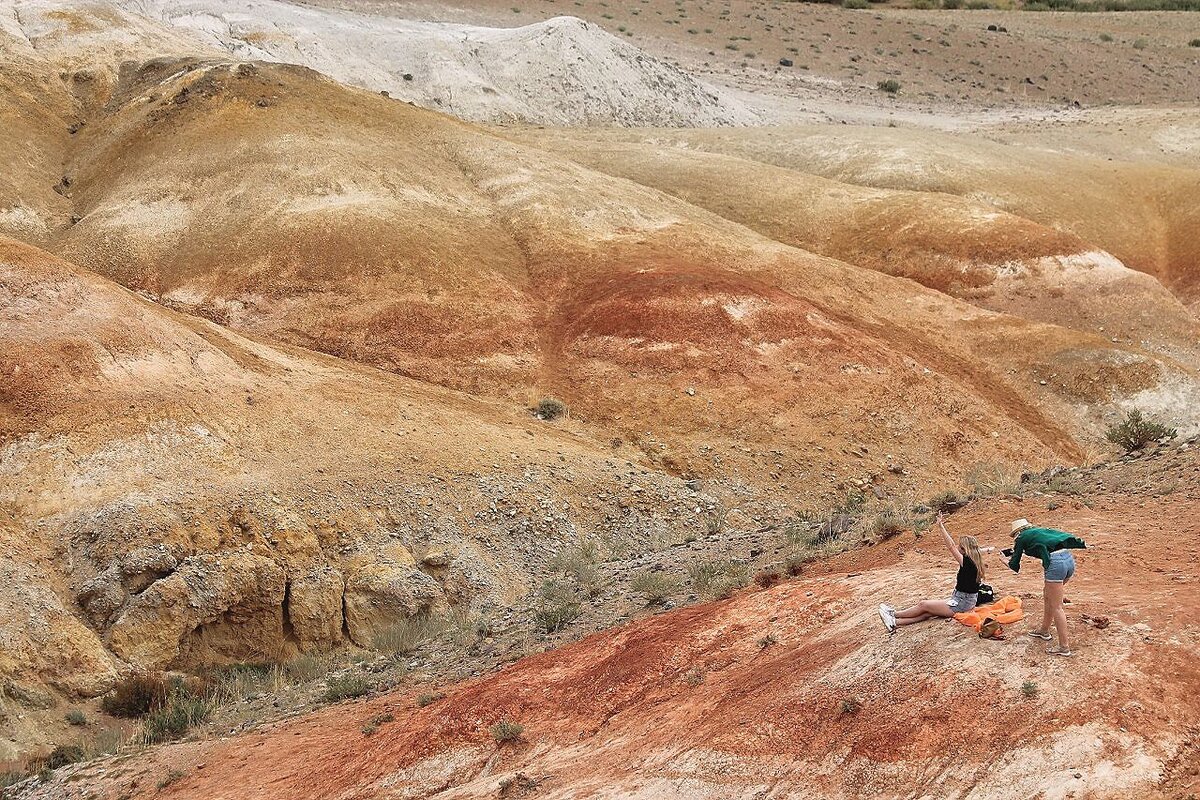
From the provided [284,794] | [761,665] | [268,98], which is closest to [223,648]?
[284,794]

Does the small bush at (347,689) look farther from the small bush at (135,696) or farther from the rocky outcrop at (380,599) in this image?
the small bush at (135,696)

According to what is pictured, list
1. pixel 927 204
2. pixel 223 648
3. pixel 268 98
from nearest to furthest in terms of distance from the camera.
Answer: pixel 223 648 < pixel 268 98 < pixel 927 204

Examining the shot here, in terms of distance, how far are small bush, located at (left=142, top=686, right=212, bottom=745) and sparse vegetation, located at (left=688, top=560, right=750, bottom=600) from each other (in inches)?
293

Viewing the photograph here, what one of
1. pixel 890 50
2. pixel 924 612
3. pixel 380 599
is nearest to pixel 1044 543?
pixel 924 612

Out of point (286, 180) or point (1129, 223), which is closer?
point (286, 180)

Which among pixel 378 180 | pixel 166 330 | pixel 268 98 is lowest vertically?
pixel 166 330

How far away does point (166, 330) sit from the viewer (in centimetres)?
2284

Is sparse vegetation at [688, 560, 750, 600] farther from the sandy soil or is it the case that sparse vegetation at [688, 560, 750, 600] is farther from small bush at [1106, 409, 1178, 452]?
the sandy soil

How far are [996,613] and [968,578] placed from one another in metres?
0.47

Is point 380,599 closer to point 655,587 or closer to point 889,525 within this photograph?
point 655,587

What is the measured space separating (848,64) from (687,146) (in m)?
35.7

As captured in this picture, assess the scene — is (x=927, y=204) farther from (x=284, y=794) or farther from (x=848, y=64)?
(x=848, y=64)

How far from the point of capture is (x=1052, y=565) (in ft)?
33.1

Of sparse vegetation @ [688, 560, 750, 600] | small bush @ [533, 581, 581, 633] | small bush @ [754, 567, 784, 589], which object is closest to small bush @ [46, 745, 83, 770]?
small bush @ [533, 581, 581, 633]
